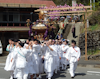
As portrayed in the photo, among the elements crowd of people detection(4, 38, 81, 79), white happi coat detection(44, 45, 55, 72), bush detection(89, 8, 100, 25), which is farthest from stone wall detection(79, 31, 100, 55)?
white happi coat detection(44, 45, 55, 72)

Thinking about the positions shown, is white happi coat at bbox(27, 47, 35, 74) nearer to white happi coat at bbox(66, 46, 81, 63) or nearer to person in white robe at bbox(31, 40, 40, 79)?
person in white robe at bbox(31, 40, 40, 79)

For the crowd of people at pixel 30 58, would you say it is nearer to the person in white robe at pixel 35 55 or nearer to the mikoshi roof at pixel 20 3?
the person in white robe at pixel 35 55

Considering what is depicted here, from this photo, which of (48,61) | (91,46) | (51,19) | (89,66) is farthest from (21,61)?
(91,46)

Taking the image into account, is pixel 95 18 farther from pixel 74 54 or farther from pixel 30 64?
pixel 30 64

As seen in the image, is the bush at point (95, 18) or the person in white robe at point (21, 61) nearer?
the person in white robe at point (21, 61)

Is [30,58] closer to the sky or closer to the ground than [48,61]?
closer to the sky

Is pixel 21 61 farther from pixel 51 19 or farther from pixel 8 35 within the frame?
pixel 8 35

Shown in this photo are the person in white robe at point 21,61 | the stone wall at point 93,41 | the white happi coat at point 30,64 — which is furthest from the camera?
the stone wall at point 93,41

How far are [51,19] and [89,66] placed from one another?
219 inches

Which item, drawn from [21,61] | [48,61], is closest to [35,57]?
[48,61]

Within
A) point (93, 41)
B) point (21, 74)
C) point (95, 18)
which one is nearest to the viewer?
point (21, 74)

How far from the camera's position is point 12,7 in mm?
23203

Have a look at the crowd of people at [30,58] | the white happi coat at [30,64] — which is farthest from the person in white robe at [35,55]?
the white happi coat at [30,64]

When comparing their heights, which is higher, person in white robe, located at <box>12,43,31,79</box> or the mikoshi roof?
the mikoshi roof
